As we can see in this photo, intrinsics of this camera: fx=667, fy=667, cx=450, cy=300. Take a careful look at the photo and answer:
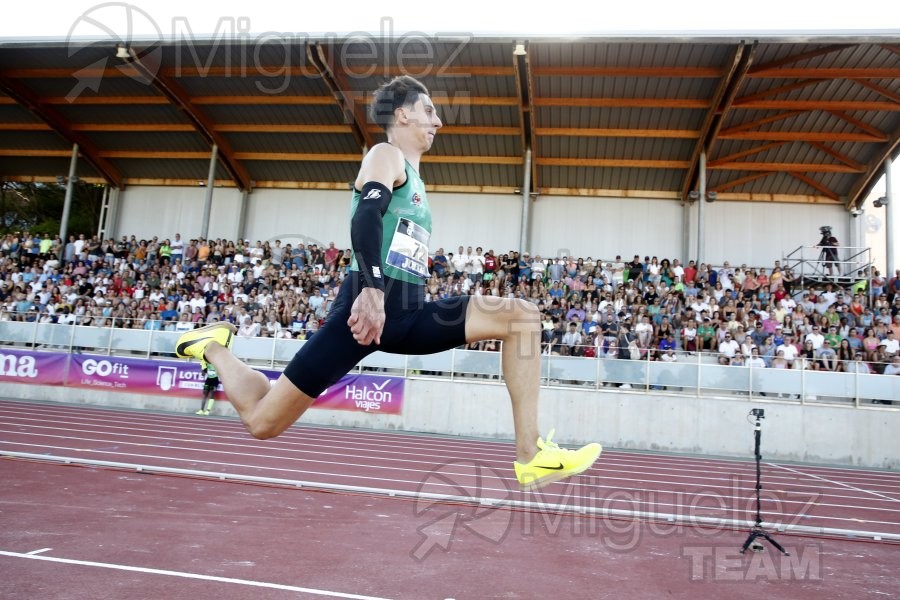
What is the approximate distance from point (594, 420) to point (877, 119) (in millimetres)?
13375

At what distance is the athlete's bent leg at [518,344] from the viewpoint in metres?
3.12

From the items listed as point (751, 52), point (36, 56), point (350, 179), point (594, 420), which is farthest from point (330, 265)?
point (751, 52)

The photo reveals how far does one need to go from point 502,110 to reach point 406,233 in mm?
18598

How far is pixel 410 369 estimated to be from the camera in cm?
1546

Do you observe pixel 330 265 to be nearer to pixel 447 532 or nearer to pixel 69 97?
pixel 69 97

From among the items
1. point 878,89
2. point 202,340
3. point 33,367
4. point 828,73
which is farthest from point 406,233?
point 878,89

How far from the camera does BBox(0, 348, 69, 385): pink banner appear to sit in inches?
663

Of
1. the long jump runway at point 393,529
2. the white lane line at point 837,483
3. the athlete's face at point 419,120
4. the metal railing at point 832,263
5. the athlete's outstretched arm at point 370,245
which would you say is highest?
the metal railing at point 832,263

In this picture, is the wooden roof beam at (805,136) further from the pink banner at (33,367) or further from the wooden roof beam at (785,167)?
the pink banner at (33,367)

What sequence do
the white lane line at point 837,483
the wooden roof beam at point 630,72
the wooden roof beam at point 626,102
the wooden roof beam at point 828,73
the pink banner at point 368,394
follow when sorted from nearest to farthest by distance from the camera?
the white lane line at point 837,483
the pink banner at point 368,394
the wooden roof beam at point 828,73
the wooden roof beam at point 630,72
the wooden roof beam at point 626,102

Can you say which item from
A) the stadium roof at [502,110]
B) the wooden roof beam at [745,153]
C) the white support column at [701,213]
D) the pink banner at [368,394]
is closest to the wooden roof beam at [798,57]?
the stadium roof at [502,110]

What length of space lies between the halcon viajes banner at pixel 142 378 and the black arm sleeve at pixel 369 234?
12.8 metres

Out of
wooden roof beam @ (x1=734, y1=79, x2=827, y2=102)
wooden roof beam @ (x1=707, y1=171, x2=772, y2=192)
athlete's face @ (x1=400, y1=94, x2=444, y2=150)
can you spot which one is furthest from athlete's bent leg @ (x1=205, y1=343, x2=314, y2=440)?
wooden roof beam @ (x1=707, y1=171, x2=772, y2=192)

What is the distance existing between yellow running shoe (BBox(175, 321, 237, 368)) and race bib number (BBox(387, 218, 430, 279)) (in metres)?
1.30
